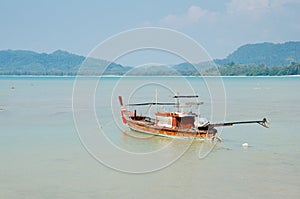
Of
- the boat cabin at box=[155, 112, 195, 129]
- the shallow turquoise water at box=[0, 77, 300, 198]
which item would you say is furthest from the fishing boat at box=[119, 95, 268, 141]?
the shallow turquoise water at box=[0, 77, 300, 198]

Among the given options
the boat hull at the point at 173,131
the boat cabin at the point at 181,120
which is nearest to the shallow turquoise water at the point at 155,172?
the boat hull at the point at 173,131

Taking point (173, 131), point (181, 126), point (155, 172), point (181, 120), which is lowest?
point (155, 172)

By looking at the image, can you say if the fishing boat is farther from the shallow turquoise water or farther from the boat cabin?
the shallow turquoise water

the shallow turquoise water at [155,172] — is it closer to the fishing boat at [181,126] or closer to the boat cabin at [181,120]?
the fishing boat at [181,126]

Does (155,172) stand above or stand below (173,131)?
below

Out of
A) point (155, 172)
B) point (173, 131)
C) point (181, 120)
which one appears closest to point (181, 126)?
point (181, 120)

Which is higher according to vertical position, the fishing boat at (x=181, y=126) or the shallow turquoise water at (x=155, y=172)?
the fishing boat at (x=181, y=126)

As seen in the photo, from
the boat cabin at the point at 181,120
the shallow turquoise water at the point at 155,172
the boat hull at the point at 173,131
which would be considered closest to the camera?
the shallow turquoise water at the point at 155,172

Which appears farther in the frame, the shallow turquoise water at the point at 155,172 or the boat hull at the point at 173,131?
the boat hull at the point at 173,131

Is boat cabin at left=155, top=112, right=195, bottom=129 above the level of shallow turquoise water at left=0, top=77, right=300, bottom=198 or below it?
above

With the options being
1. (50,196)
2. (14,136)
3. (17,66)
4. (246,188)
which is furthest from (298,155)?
(17,66)

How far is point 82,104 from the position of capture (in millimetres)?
35719

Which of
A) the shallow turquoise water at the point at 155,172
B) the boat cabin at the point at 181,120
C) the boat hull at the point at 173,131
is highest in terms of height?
the boat cabin at the point at 181,120

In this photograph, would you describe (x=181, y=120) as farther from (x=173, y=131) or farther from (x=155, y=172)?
(x=155, y=172)
